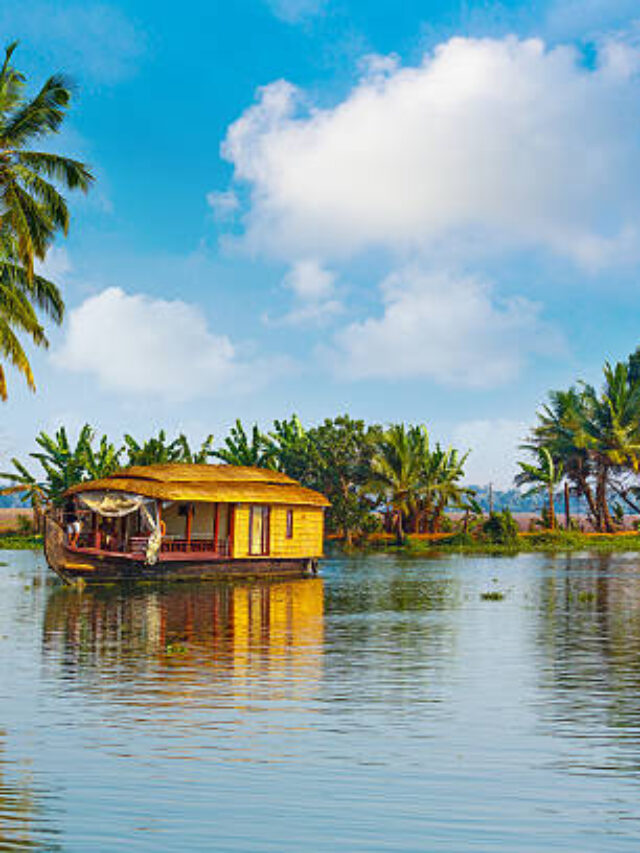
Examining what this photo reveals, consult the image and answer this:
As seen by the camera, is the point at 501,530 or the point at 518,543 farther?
the point at 501,530

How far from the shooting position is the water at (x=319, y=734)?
6895 mm

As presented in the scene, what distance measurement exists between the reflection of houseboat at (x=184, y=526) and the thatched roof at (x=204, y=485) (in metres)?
0.04

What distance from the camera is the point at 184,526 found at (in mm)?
38156

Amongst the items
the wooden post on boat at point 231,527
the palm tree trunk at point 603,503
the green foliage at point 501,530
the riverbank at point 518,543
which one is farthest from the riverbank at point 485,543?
the wooden post on boat at point 231,527

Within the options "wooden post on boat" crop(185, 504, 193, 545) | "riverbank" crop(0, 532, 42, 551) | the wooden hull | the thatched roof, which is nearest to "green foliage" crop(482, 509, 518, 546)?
the thatched roof

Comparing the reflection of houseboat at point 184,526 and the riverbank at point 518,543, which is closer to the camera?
the reflection of houseboat at point 184,526

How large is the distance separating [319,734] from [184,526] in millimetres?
28797

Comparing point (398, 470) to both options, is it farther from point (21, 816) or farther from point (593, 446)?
point (21, 816)

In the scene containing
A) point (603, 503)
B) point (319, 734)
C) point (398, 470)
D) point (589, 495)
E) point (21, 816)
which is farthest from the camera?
point (589, 495)

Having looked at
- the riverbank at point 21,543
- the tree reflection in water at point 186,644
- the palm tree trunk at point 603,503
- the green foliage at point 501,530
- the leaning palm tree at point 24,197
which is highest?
the leaning palm tree at point 24,197

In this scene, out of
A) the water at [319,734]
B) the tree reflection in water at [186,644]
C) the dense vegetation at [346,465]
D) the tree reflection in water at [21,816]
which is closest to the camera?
the tree reflection in water at [21,816]

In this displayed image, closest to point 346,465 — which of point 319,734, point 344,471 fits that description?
point 344,471

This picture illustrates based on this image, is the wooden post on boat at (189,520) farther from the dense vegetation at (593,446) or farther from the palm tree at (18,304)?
the dense vegetation at (593,446)

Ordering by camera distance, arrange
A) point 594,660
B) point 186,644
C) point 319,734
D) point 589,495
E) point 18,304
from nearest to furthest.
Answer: point 319,734, point 594,660, point 186,644, point 18,304, point 589,495
